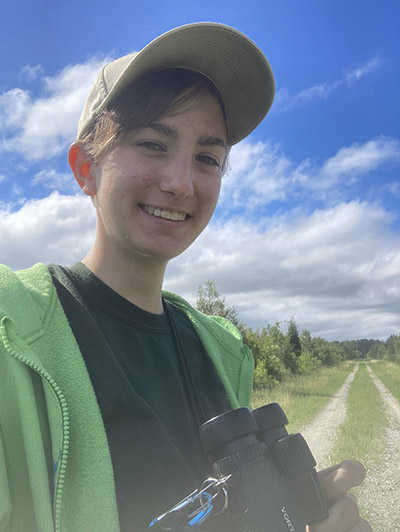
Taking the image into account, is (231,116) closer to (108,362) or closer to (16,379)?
(108,362)

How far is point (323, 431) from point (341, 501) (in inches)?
431

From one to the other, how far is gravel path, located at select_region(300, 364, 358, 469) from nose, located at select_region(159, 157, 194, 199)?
25.0ft

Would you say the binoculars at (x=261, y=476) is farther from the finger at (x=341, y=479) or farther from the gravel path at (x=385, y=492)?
the gravel path at (x=385, y=492)

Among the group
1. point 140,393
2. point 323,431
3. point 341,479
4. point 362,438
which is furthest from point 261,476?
point 323,431

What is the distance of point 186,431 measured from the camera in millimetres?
1545

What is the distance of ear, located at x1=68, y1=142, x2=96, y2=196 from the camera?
175 centimetres

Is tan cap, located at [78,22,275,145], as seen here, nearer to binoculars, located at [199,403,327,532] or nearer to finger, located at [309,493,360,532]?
binoculars, located at [199,403,327,532]

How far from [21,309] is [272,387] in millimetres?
19653

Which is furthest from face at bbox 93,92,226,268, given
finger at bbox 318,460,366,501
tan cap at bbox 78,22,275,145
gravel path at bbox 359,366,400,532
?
gravel path at bbox 359,366,400,532

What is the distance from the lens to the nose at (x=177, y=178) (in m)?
1.59

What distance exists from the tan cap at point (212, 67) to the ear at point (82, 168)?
0.08 metres

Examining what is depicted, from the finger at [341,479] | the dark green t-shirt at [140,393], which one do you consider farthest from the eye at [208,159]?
the finger at [341,479]

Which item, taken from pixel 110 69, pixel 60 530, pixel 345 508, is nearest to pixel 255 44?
pixel 110 69

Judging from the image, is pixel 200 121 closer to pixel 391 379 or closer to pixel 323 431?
pixel 323 431
